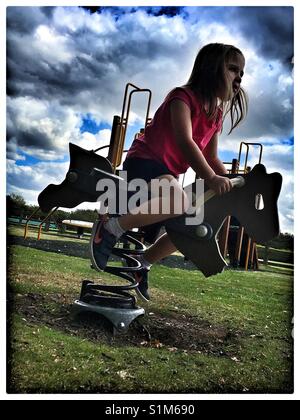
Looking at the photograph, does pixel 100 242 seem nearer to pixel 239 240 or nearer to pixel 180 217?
pixel 180 217

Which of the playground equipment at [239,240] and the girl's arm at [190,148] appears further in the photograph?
the playground equipment at [239,240]

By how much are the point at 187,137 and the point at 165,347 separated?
816mm

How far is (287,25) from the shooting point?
6.12 feet

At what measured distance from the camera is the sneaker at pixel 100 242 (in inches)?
67.7

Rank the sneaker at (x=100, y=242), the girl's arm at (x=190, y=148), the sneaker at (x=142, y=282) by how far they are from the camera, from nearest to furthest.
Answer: the girl's arm at (x=190, y=148) < the sneaker at (x=100, y=242) < the sneaker at (x=142, y=282)

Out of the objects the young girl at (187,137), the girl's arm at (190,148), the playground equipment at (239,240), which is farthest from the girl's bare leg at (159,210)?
the playground equipment at (239,240)

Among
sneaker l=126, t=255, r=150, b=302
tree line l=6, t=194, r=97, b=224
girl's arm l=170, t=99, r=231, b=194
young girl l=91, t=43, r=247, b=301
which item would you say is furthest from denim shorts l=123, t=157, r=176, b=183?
sneaker l=126, t=255, r=150, b=302

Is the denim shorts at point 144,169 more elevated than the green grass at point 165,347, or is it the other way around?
the denim shorts at point 144,169

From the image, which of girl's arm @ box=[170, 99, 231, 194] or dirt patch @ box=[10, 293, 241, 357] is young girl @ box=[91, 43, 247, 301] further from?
dirt patch @ box=[10, 293, 241, 357]

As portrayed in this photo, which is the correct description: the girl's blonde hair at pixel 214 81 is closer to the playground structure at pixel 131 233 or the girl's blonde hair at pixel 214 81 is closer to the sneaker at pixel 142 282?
the playground structure at pixel 131 233

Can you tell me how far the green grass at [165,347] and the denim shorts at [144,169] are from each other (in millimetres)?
449

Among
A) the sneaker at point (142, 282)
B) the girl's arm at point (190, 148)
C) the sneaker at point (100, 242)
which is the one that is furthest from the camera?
the sneaker at point (142, 282)

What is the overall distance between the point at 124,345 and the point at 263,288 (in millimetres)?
666

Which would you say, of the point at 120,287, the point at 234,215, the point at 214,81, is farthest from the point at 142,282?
the point at 214,81
